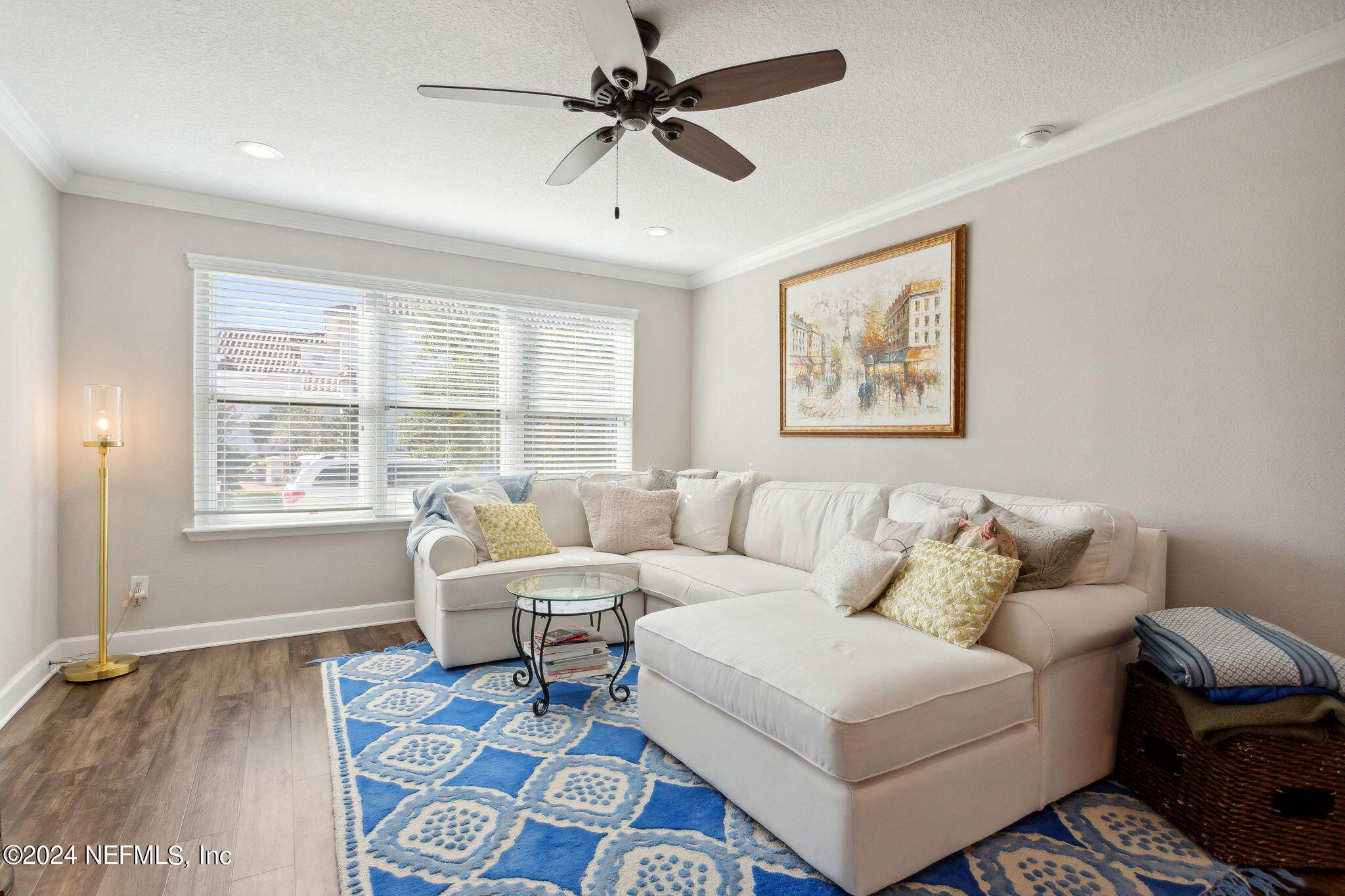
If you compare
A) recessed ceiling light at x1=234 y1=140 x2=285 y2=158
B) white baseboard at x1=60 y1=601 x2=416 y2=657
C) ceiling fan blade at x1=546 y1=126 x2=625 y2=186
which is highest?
recessed ceiling light at x1=234 y1=140 x2=285 y2=158

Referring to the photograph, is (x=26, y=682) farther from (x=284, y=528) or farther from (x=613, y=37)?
(x=613, y=37)

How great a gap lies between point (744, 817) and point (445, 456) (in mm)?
3127

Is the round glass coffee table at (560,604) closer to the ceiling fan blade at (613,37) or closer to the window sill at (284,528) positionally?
the window sill at (284,528)

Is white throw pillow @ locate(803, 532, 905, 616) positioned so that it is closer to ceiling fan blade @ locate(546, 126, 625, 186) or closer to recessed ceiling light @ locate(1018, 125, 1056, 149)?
ceiling fan blade @ locate(546, 126, 625, 186)

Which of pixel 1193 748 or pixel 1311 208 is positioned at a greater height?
pixel 1311 208

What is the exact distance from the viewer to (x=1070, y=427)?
284cm

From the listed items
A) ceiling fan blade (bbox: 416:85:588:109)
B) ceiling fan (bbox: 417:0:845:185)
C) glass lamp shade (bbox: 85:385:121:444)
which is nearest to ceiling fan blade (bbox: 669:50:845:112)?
ceiling fan (bbox: 417:0:845:185)

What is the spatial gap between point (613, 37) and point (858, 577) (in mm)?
1916

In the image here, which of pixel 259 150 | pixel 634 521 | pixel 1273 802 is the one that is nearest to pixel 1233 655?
pixel 1273 802

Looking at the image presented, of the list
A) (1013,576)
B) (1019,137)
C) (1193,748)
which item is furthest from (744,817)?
(1019,137)

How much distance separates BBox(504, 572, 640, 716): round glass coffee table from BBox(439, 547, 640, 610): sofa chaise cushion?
221 mm

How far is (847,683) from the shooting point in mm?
1744

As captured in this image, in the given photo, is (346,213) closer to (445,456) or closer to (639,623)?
(445,456)

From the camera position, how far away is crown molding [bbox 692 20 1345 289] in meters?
2.15
